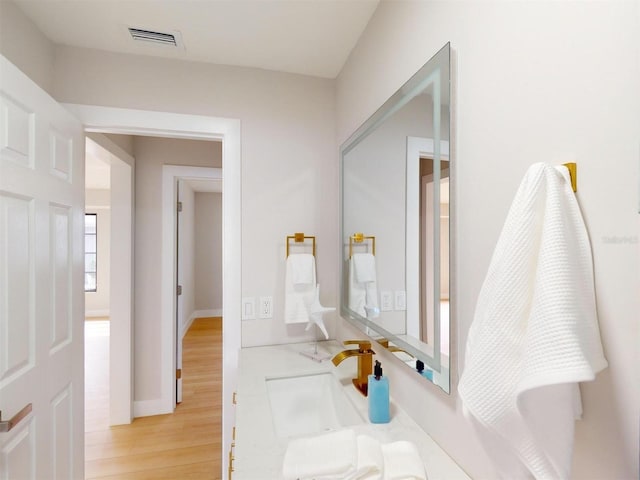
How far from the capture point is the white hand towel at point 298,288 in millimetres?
1662

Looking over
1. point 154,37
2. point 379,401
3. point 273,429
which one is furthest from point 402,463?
point 154,37

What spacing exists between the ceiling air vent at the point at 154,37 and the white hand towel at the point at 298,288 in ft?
3.80

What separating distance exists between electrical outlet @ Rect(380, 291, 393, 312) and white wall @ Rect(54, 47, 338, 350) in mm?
607

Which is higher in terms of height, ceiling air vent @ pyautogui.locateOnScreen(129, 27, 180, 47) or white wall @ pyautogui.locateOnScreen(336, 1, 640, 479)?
ceiling air vent @ pyautogui.locateOnScreen(129, 27, 180, 47)

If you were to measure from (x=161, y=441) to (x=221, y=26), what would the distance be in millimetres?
2559

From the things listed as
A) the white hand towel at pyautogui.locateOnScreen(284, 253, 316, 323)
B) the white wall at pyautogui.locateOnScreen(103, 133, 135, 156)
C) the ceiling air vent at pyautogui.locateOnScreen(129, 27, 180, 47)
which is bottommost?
the white hand towel at pyautogui.locateOnScreen(284, 253, 316, 323)

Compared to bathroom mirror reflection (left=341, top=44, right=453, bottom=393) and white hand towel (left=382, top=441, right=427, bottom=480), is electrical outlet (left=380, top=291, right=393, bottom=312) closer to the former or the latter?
bathroom mirror reflection (left=341, top=44, right=453, bottom=393)

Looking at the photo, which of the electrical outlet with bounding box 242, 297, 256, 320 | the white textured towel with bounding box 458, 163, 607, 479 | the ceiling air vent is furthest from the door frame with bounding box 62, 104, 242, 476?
the white textured towel with bounding box 458, 163, 607, 479

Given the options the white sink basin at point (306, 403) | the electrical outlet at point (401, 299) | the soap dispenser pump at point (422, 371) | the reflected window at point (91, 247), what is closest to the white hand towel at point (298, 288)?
the white sink basin at point (306, 403)

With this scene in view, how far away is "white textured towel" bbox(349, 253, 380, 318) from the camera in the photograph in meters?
1.31

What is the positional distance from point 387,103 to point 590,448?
1066 millimetres

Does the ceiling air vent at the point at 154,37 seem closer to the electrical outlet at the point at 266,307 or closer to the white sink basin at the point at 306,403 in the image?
the electrical outlet at the point at 266,307

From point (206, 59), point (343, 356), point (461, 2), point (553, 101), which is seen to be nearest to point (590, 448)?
point (553, 101)

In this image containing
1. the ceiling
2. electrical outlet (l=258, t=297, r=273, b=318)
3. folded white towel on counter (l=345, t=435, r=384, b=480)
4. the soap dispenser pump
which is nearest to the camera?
folded white towel on counter (l=345, t=435, r=384, b=480)
